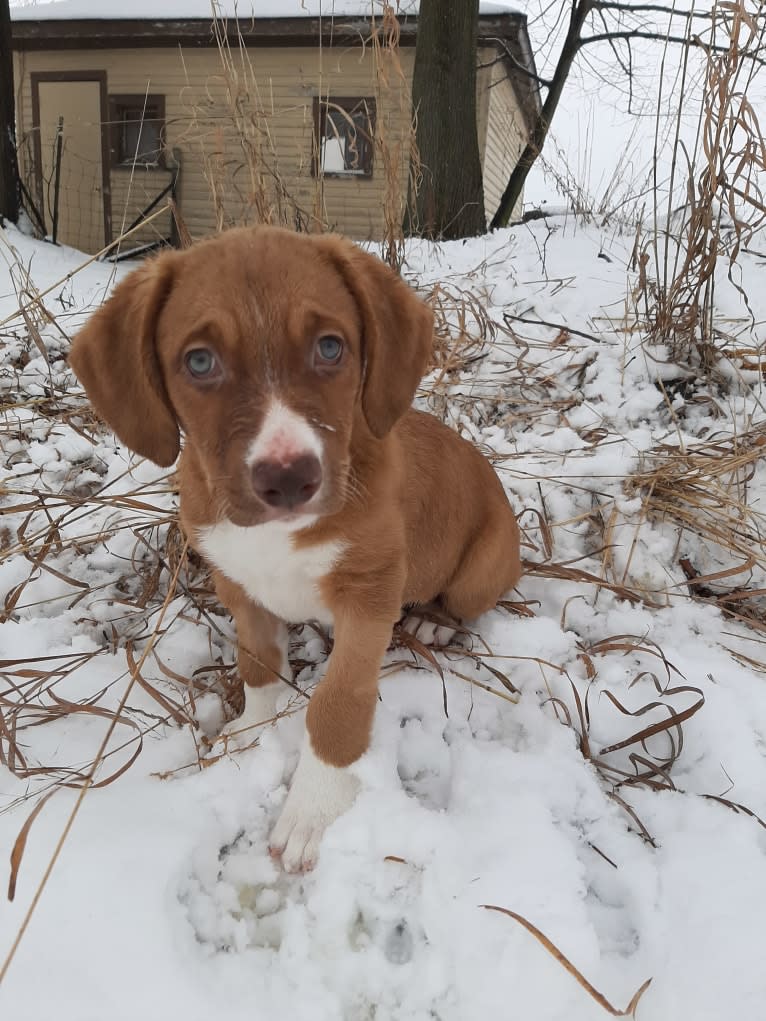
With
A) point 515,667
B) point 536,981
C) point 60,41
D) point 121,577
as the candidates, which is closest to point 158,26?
point 60,41

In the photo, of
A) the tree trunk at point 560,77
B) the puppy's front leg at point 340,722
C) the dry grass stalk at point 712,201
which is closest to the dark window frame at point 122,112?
the tree trunk at point 560,77

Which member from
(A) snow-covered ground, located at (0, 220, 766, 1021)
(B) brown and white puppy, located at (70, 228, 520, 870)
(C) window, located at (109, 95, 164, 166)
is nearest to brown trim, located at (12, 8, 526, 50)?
(C) window, located at (109, 95, 164, 166)

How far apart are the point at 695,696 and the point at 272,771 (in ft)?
4.31

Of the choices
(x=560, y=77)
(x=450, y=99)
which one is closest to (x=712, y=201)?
(x=450, y=99)

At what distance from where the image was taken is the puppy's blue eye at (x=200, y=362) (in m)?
1.56

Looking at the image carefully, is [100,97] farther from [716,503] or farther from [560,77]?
[716,503]

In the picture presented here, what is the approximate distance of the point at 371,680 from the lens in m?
1.85

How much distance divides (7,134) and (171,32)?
6593 millimetres

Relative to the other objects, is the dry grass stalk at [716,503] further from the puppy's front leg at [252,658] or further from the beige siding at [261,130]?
the beige siding at [261,130]

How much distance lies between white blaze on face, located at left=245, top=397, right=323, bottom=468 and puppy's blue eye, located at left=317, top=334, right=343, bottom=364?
0.22m

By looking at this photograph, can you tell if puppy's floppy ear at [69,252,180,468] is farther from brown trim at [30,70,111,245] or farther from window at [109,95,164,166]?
window at [109,95,164,166]

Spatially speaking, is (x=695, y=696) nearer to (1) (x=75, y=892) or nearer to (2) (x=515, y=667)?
(2) (x=515, y=667)

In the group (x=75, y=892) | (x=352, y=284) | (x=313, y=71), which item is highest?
(x=313, y=71)

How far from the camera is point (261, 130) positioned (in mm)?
3873
